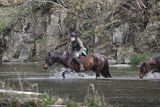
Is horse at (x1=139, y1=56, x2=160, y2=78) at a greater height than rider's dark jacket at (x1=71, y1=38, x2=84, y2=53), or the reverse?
rider's dark jacket at (x1=71, y1=38, x2=84, y2=53)

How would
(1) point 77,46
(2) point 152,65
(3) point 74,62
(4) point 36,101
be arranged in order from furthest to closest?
(3) point 74,62 < (1) point 77,46 < (2) point 152,65 < (4) point 36,101

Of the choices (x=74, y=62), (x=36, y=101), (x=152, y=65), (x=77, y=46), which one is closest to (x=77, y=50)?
(x=77, y=46)

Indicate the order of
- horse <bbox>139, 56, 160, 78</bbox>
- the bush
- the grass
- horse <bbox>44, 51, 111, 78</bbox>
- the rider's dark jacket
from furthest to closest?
the bush, horse <bbox>44, 51, 111, 78</bbox>, the rider's dark jacket, horse <bbox>139, 56, 160, 78</bbox>, the grass

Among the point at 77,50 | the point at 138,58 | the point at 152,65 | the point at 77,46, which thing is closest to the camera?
the point at 152,65

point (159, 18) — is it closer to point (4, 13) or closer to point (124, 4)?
point (124, 4)

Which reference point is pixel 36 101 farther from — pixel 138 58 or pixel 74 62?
pixel 138 58

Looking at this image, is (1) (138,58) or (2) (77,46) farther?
(1) (138,58)

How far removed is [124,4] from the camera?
5416cm

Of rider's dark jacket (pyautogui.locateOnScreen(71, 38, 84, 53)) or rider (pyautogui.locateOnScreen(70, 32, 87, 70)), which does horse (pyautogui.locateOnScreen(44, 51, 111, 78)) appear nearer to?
rider (pyautogui.locateOnScreen(70, 32, 87, 70))

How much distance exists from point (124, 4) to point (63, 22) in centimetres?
1078

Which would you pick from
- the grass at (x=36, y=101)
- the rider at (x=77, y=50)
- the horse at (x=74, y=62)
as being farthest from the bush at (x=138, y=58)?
the grass at (x=36, y=101)

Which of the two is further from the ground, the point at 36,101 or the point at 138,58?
the point at 36,101

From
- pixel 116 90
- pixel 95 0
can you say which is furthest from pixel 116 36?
pixel 116 90

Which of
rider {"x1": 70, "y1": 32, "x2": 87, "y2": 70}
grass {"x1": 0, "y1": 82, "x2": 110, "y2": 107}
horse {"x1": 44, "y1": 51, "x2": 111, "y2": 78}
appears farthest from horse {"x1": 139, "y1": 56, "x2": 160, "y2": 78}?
grass {"x1": 0, "y1": 82, "x2": 110, "y2": 107}
